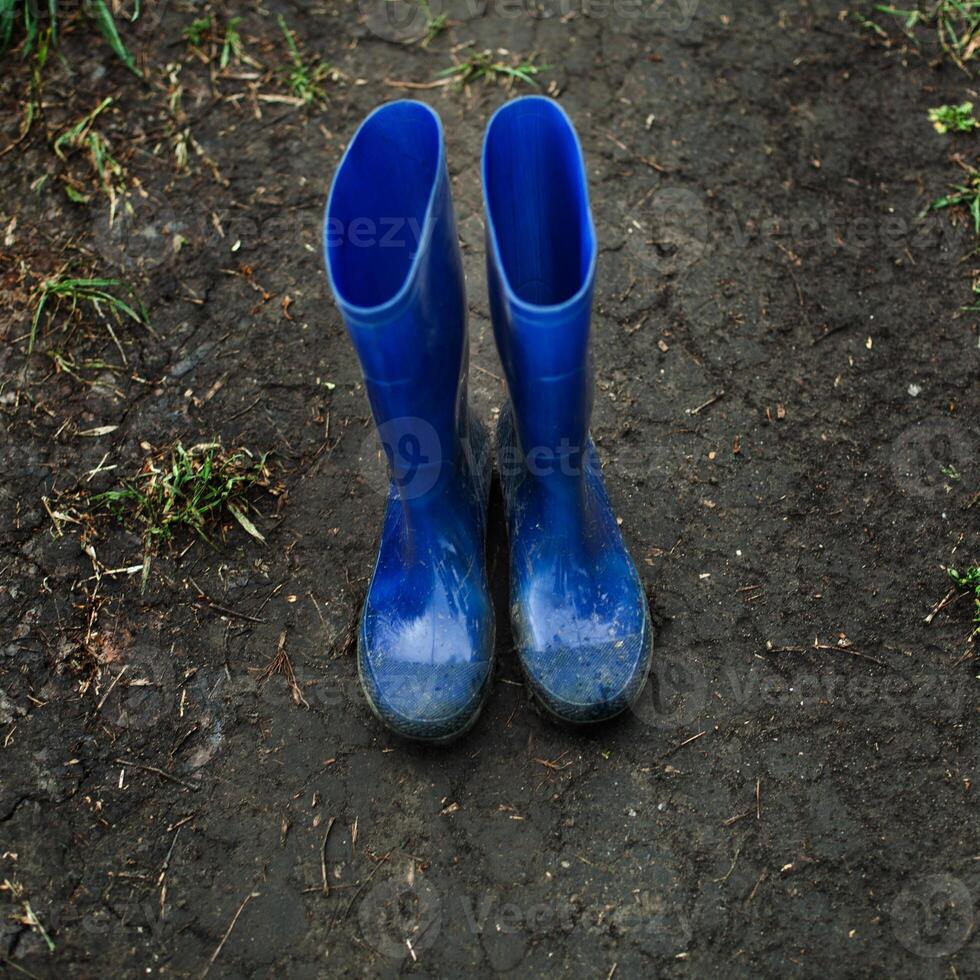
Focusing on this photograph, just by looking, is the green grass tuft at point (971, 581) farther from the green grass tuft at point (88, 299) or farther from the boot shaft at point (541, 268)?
the green grass tuft at point (88, 299)

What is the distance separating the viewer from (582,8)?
120 inches

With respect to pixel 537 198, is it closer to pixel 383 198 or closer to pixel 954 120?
pixel 383 198

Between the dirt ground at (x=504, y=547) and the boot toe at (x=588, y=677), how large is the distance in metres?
0.10

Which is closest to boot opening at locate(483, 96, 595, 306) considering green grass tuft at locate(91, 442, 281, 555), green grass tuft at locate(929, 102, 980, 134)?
green grass tuft at locate(91, 442, 281, 555)

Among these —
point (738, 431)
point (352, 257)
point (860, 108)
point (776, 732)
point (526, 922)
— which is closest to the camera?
point (352, 257)

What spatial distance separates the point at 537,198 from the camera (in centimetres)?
175

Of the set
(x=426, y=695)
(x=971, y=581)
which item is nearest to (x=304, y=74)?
(x=426, y=695)

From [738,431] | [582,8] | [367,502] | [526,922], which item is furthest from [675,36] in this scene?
[526,922]

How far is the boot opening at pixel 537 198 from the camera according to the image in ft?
5.46

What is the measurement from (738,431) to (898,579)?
457 millimetres

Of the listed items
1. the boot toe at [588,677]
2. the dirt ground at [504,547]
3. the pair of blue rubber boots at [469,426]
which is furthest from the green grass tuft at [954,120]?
the boot toe at [588,677]

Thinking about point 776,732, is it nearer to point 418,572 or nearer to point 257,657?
point 418,572

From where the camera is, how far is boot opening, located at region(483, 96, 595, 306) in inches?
65.5

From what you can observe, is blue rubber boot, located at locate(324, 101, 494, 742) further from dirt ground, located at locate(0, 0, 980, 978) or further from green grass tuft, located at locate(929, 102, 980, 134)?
green grass tuft, located at locate(929, 102, 980, 134)
